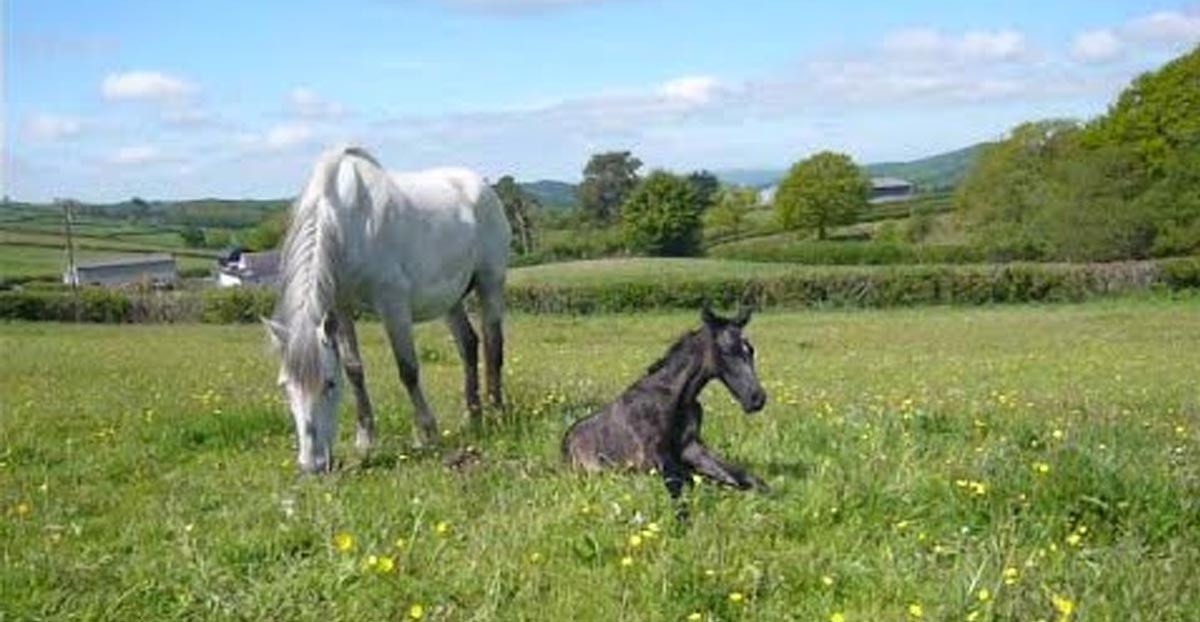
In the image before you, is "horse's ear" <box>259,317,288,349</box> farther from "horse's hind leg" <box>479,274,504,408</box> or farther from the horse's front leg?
"horse's hind leg" <box>479,274,504,408</box>

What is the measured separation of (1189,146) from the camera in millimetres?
83312

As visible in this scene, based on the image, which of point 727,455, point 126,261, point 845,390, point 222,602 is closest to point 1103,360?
point 845,390

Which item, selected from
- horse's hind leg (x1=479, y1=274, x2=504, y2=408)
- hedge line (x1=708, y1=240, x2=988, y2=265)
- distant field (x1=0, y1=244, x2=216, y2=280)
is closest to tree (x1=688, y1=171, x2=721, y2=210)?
hedge line (x1=708, y1=240, x2=988, y2=265)

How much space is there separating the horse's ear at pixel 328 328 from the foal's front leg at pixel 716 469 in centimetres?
301

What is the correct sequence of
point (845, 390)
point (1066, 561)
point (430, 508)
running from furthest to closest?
point (845, 390), point (430, 508), point (1066, 561)

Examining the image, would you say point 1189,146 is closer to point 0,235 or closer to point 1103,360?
point 1103,360

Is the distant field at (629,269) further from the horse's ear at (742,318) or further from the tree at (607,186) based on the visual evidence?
the horse's ear at (742,318)

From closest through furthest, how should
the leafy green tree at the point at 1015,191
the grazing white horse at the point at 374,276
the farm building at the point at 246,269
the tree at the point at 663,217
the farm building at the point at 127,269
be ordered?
the grazing white horse at the point at 374,276
the farm building at the point at 246,269
the leafy green tree at the point at 1015,191
the farm building at the point at 127,269
the tree at the point at 663,217

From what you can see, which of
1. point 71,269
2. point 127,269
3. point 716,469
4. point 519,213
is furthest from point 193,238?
point 716,469

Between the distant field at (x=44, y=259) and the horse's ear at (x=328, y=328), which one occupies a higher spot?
the horse's ear at (x=328, y=328)

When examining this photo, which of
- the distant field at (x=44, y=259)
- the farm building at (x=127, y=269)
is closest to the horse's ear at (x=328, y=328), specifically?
the distant field at (x=44, y=259)

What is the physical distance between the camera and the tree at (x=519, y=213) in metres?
110

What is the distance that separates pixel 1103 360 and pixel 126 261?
255 ft

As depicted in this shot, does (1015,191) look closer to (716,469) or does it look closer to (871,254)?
(871,254)
